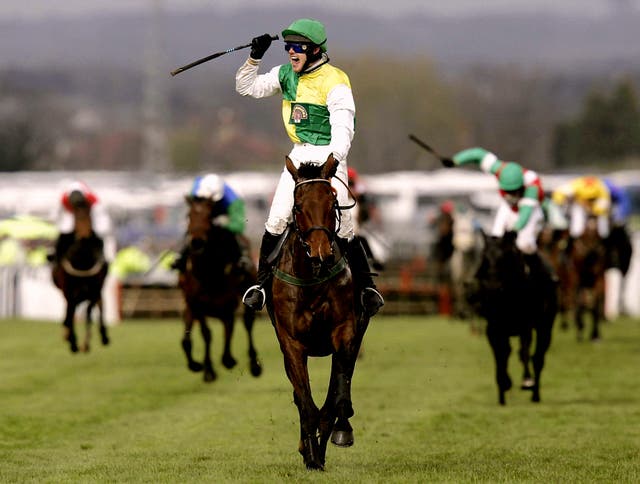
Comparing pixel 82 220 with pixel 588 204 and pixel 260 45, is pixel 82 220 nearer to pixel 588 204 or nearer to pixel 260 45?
pixel 260 45

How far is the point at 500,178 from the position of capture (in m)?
15.3

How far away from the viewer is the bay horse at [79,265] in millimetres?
18734

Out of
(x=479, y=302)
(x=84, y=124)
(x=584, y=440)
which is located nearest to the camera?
(x=584, y=440)

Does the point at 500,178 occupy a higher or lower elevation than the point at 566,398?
higher

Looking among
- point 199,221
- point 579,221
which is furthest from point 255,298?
point 579,221

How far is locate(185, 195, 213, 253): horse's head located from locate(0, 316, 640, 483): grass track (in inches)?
62.7

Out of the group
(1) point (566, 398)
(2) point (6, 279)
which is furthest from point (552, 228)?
(2) point (6, 279)

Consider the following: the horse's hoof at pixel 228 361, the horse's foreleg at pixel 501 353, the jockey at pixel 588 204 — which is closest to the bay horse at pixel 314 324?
the horse's foreleg at pixel 501 353

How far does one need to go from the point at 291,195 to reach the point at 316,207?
0.81m

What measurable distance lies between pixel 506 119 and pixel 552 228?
267 feet

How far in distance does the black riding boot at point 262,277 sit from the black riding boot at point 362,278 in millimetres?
487

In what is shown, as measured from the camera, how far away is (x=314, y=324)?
10328 mm

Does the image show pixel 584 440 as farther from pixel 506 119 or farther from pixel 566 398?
pixel 506 119

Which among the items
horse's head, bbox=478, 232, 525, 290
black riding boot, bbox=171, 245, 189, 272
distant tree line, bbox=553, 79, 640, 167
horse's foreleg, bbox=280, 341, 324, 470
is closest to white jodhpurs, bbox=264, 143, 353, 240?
horse's foreleg, bbox=280, 341, 324, 470
